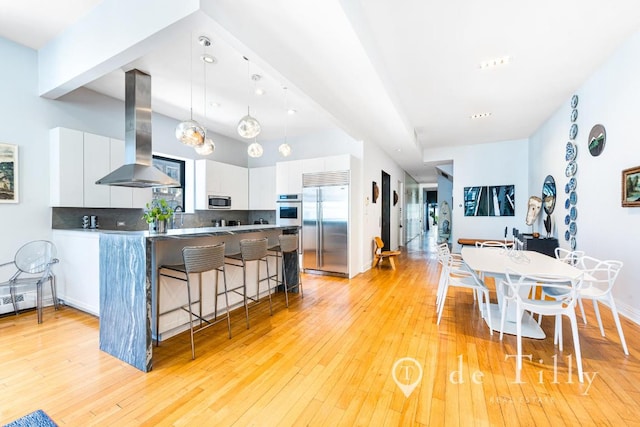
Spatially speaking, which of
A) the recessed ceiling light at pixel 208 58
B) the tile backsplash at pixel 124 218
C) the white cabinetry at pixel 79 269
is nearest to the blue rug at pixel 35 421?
the white cabinetry at pixel 79 269

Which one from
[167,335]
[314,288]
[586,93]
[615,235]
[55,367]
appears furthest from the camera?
[314,288]

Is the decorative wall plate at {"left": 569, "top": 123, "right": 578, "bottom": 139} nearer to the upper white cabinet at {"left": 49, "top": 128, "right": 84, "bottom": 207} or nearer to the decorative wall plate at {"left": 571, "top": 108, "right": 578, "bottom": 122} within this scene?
the decorative wall plate at {"left": 571, "top": 108, "right": 578, "bottom": 122}

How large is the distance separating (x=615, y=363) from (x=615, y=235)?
1800mm

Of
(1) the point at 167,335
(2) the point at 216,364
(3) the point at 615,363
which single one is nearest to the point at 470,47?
(3) the point at 615,363

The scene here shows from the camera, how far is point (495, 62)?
3.28 meters

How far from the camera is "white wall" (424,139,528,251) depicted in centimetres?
663

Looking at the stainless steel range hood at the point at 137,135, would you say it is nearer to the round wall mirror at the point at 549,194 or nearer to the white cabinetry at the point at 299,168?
the white cabinetry at the point at 299,168

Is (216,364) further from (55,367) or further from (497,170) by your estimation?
(497,170)

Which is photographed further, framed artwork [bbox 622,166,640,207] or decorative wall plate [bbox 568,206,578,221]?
decorative wall plate [bbox 568,206,578,221]

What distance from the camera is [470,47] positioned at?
2.98 meters

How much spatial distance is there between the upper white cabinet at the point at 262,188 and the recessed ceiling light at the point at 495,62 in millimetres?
4208

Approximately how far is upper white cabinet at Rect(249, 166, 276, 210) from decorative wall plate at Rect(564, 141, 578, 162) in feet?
17.4

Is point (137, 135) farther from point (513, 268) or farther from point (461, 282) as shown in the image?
point (513, 268)

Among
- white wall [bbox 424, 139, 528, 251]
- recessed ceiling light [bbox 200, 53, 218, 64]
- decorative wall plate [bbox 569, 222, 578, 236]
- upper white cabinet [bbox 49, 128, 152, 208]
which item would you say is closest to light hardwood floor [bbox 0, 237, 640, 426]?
decorative wall plate [bbox 569, 222, 578, 236]
